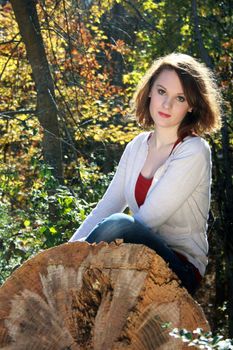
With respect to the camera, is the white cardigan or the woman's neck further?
the woman's neck

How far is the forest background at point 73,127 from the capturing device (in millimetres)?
5684

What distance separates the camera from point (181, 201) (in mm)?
4059

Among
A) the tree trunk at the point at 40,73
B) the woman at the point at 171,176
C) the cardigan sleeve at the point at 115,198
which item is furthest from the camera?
the tree trunk at the point at 40,73

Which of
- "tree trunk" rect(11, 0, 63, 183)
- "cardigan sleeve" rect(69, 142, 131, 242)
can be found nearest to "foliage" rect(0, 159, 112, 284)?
"cardigan sleeve" rect(69, 142, 131, 242)

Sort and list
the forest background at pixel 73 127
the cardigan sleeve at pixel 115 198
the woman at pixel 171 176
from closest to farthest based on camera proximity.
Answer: the woman at pixel 171 176, the cardigan sleeve at pixel 115 198, the forest background at pixel 73 127

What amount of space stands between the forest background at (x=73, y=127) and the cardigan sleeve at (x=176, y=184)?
1.19 m

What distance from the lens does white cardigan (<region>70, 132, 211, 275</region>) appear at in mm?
4027

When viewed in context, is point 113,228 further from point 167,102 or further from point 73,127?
point 73,127

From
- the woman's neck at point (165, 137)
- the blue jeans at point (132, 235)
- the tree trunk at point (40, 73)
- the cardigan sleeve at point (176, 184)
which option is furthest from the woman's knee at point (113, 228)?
the tree trunk at point (40, 73)

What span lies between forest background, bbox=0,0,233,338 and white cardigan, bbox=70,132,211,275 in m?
1.09

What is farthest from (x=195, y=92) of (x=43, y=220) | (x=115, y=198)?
(x=43, y=220)

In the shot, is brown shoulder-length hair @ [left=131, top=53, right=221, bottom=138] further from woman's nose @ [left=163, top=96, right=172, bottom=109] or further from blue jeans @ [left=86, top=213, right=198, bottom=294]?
blue jeans @ [left=86, top=213, right=198, bottom=294]

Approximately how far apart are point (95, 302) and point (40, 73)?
4024mm

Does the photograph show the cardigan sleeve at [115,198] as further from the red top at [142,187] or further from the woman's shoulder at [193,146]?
the woman's shoulder at [193,146]
